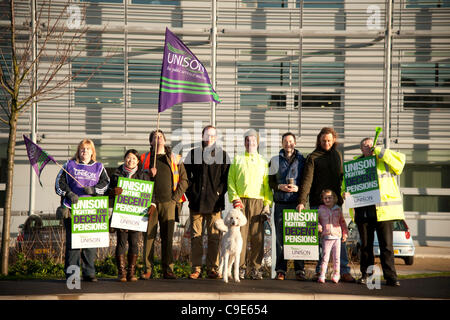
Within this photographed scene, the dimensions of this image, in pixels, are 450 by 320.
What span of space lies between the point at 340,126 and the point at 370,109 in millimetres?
1131

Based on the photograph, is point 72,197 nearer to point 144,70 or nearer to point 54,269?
point 54,269

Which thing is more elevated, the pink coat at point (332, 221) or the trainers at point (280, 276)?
the pink coat at point (332, 221)

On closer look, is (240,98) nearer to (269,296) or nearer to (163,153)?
(163,153)

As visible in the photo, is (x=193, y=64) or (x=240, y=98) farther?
(x=240, y=98)

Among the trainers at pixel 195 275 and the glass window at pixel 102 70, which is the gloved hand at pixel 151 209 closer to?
the trainers at pixel 195 275

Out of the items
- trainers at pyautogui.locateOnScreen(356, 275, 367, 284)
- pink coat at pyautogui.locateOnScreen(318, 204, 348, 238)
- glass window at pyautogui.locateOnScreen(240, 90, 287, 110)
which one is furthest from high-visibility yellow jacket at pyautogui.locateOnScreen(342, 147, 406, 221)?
glass window at pyautogui.locateOnScreen(240, 90, 287, 110)

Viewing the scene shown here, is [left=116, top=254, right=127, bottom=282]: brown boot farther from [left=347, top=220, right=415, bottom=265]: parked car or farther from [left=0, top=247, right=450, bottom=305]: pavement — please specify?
[left=347, top=220, right=415, bottom=265]: parked car

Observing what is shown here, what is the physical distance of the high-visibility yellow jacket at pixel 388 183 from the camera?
7.73 m

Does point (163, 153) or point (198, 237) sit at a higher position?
point (163, 153)

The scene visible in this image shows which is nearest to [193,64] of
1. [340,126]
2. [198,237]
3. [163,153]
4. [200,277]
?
[163,153]

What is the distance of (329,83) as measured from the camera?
688 inches

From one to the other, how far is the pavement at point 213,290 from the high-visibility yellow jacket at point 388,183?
1.02 meters

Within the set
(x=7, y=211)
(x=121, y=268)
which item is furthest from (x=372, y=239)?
(x=7, y=211)

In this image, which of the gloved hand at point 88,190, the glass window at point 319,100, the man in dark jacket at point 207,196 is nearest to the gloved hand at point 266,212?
the man in dark jacket at point 207,196
